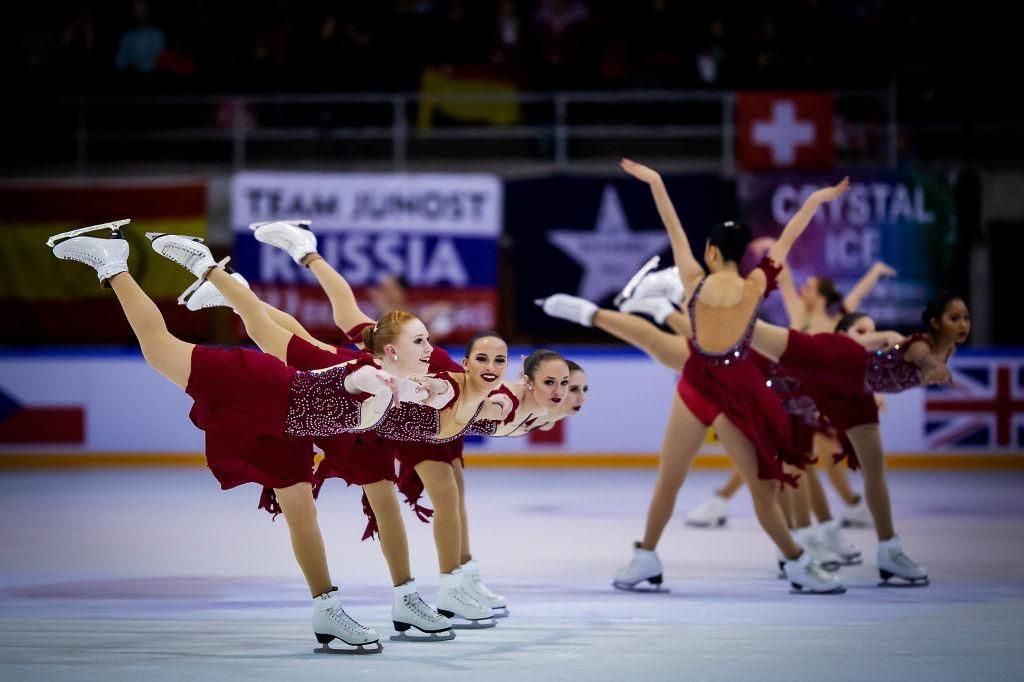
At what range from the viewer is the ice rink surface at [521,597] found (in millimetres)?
5125

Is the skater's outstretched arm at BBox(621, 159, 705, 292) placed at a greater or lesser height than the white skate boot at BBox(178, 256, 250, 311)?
greater

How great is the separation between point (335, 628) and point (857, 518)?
482 cm

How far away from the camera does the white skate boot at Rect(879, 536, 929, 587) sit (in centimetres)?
695

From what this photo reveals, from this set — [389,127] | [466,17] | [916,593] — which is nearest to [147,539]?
[916,593]

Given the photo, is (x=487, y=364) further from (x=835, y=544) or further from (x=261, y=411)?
(x=835, y=544)

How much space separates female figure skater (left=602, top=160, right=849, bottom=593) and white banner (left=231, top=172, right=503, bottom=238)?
679 centimetres

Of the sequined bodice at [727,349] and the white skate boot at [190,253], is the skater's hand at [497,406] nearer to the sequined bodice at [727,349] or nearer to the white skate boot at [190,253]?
the white skate boot at [190,253]

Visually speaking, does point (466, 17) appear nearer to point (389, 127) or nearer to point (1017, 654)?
point (389, 127)

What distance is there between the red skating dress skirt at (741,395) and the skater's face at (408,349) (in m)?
1.85

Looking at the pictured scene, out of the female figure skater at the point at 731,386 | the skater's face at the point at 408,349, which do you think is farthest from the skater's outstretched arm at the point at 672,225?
the skater's face at the point at 408,349

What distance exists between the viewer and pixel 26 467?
40.8 feet

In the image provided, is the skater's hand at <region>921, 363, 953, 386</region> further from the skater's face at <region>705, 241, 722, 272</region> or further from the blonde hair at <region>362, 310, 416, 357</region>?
the blonde hair at <region>362, 310, 416, 357</region>

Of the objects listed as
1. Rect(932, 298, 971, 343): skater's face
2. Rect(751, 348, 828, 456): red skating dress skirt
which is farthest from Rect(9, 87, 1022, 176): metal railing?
Rect(932, 298, 971, 343): skater's face

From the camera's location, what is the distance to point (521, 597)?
6.66m
